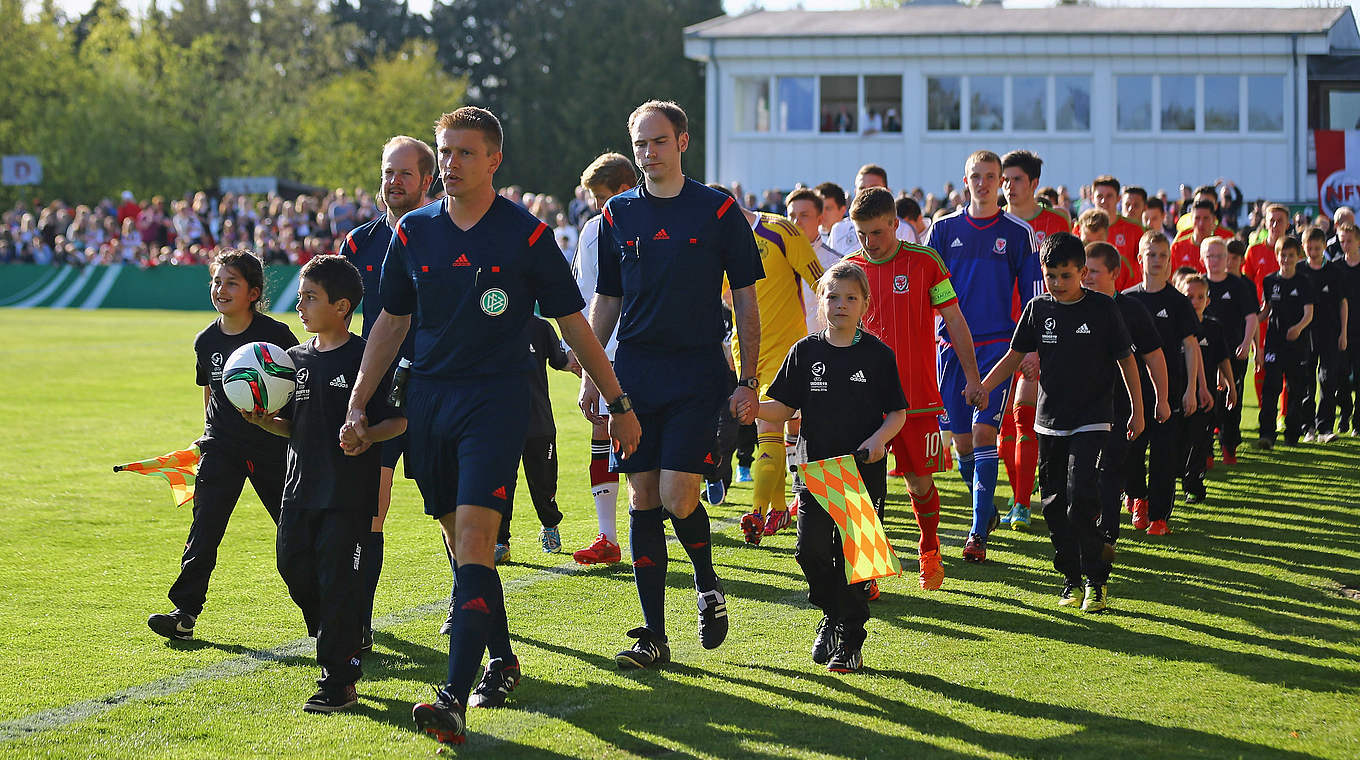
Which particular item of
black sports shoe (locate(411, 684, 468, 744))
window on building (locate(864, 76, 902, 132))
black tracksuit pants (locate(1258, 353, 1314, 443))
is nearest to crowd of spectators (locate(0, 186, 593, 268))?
window on building (locate(864, 76, 902, 132))

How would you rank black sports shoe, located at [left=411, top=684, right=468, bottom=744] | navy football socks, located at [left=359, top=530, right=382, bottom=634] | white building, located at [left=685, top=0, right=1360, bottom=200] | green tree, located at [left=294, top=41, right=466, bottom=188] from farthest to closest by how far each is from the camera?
1. green tree, located at [left=294, top=41, right=466, bottom=188]
2. white building, located at [left=685, top=0, right=1360, bottom=200]
3. navy football socks, located at [left=359, top=530, right=382, bottom=634]
4. black sports shoe, located at [left=411, top=684, right=468, bottom=744]

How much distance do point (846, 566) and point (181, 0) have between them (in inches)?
3332

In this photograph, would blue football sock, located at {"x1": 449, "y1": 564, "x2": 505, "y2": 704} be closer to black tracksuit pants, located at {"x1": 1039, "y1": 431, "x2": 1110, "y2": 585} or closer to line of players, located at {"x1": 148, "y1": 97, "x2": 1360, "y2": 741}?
line of players, located at {"x1": 148, "y1": 97, "x2": 1360, "y2": 741}

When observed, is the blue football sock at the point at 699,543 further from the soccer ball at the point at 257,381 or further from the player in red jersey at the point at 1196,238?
the player in red jersey at the point at 1196,238

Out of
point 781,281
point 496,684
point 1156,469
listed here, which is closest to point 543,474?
point 781,281

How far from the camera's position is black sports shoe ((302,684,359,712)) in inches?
208

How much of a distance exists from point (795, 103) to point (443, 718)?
3510 cm

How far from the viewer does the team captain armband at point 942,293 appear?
24.4 ft

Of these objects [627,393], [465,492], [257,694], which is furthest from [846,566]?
[257,694]

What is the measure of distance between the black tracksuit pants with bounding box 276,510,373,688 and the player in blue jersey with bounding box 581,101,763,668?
106 centimetres

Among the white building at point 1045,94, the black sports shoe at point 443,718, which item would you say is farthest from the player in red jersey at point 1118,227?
the white building at point 1045,94

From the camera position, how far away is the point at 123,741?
4.99 m

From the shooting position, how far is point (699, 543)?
6.02m

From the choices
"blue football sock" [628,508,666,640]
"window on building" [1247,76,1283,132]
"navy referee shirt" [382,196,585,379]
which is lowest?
"blue football sock" [628,508,666,640]
